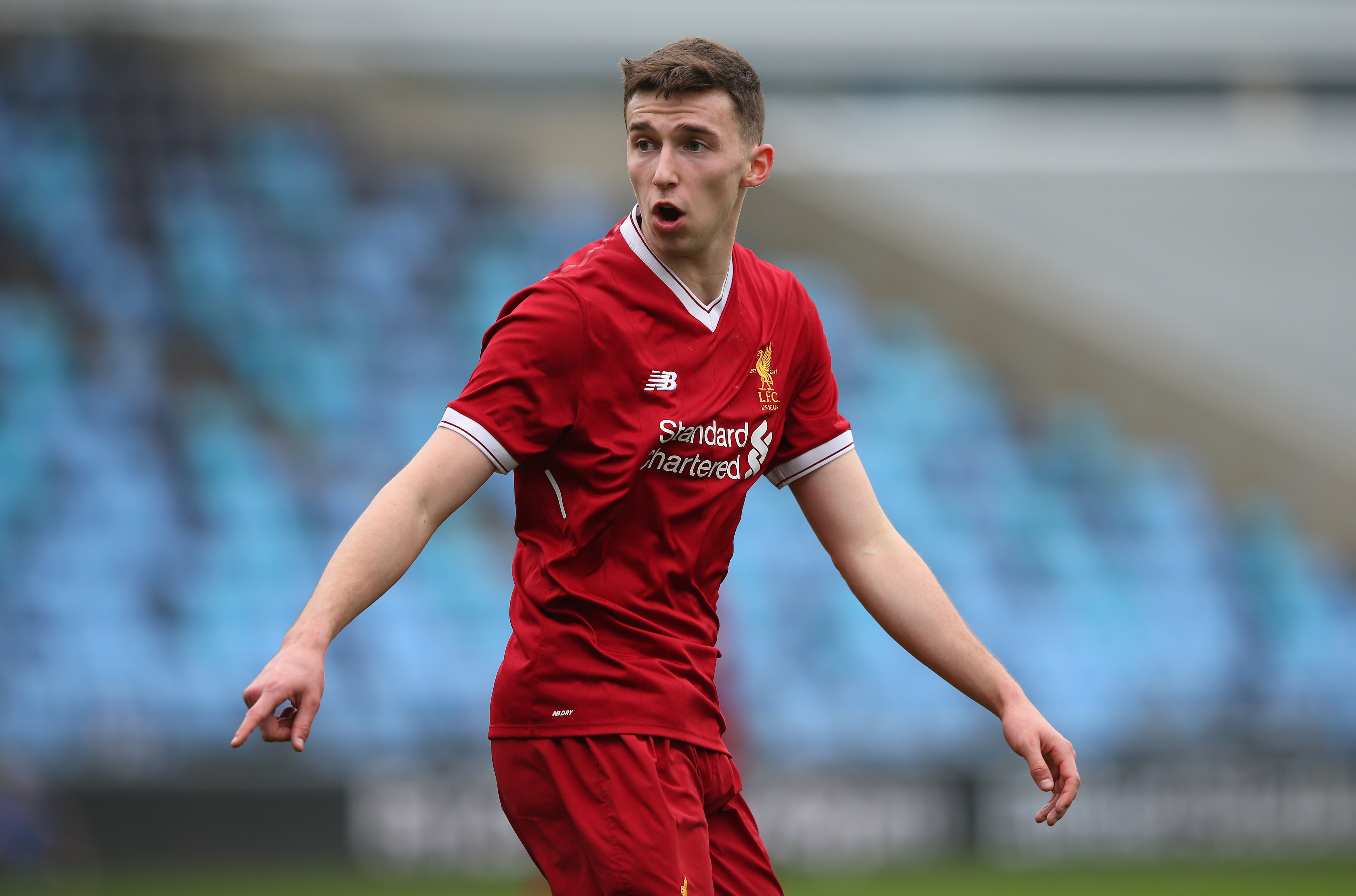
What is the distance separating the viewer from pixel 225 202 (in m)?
12.5

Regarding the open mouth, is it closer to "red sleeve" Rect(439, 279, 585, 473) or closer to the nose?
the nose

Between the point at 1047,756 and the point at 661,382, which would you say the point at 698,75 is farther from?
the point at 1047,756

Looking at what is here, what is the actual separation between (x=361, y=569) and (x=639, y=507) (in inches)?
23.9

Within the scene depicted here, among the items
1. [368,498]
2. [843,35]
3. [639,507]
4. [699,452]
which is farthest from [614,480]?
[843,35]

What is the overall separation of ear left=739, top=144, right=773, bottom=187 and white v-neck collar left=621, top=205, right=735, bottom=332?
0.24 m

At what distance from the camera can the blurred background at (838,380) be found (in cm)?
1057

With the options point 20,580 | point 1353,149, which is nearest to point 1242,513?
point 1353,149

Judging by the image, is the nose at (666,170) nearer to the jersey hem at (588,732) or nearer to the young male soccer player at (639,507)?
the young male soccer player at (639,507)

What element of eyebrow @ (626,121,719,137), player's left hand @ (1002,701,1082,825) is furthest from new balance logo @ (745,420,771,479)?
player's left hand @ (1002,701,1082,825)

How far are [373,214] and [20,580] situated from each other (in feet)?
14.2

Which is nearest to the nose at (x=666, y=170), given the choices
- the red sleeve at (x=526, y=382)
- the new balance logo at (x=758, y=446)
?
the red sleeve at (x=526, y=382)

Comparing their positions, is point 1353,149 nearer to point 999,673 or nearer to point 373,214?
point 373,214

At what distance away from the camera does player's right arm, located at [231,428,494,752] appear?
7.82 ft

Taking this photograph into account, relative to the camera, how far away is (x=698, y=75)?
2930mm
